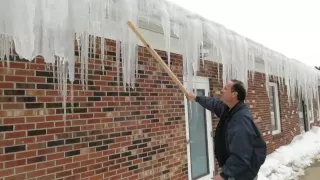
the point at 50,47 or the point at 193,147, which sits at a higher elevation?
the point at 50,47

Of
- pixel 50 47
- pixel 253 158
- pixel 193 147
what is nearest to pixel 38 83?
pixel 50 47

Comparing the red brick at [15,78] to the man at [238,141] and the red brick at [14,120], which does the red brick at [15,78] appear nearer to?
the red brick at [14,120]

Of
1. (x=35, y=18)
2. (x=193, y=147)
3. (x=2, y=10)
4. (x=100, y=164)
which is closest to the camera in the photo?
(x=2, y=10)

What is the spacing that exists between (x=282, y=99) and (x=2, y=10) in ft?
30.7

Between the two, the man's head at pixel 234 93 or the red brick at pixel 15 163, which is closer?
the red brick at pixel 15 163

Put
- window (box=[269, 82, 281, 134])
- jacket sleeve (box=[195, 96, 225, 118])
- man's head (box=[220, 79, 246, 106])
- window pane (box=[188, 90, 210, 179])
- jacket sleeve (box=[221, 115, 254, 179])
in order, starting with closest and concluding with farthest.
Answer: jacket sleeve (box=[221, 115, 254, 179])
man's head (box=[220, 79, 246, 106])
jacket sleeve (box=[195, 96, 225, 118])
window pane (box=[188, 90, 210, 179])
window (box=[269, 82, 281, 134])

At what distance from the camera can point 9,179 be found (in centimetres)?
242

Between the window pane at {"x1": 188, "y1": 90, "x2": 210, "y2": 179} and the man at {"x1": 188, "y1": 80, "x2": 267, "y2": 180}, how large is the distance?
2334 mm

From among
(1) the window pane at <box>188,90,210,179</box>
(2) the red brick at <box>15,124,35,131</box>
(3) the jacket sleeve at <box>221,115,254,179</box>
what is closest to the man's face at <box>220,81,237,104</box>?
(3) the jacket sleeve at <box>221,115,254,179</box>

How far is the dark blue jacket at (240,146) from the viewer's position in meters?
2.32

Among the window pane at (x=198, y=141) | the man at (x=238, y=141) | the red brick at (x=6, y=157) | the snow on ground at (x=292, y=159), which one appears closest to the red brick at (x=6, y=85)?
the red brick at (x=6, y=157)

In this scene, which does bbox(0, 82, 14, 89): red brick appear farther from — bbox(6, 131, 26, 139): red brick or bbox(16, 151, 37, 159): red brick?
bbox(16, 151, 37, 159): red brick

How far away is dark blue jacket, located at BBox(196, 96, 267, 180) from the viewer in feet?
7.61

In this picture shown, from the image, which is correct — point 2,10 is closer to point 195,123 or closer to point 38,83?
point 38,83
